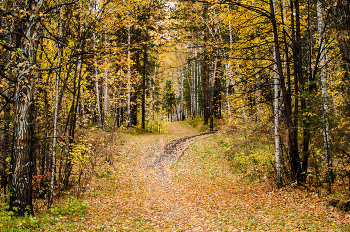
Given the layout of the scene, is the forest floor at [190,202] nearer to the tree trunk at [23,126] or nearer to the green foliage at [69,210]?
the green foliage at [69,210]

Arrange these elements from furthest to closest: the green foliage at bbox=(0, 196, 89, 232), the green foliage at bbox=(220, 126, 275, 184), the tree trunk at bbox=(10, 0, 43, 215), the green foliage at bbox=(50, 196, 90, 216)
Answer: the green foliage at bbox=(220, 126, 275, 184)
the green foliage at bbox=(50, 196, 90, 216)
the tree trunk at bbox=(10, 0, 43, 215)
the green foliage at bbox=(0, 196, 89, 232)

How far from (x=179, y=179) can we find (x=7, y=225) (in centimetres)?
743

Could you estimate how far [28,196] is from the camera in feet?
16.0

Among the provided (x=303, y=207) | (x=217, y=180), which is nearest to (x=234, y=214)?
(x=303, y=207)

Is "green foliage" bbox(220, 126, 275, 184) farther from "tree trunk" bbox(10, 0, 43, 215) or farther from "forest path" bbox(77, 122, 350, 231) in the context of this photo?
"tree trunk" bbox(10, 0, 43, 215)

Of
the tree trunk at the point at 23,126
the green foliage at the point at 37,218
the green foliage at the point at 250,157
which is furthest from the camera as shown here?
the green foliage at the point at 250,157

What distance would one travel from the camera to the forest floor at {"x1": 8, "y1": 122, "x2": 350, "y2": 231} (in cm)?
552

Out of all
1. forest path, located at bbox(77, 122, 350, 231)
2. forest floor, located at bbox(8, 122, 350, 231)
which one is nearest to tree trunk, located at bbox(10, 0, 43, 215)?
forest floor, located at bbox(8, 122, 350, 231)

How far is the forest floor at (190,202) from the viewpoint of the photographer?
552 cm

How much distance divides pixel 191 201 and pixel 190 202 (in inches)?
3.9

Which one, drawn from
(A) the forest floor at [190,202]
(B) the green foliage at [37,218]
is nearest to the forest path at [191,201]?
(A) the forest floor at [190,202]

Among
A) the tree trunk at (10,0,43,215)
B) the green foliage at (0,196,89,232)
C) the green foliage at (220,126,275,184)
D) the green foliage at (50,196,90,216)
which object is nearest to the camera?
the green foliage at (0,196,89,232)

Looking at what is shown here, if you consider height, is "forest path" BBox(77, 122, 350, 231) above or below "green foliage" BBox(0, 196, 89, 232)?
below

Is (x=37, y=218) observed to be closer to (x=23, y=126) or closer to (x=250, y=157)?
(x=23, y=126)
